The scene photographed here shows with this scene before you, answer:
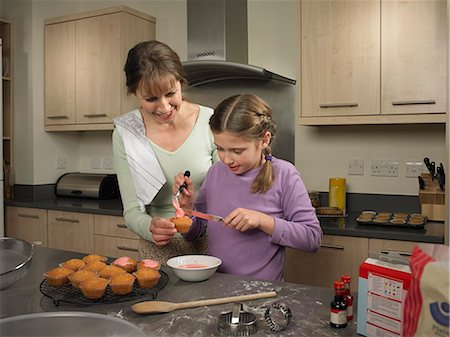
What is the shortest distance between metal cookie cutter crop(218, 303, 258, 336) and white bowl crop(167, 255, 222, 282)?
0.91ft

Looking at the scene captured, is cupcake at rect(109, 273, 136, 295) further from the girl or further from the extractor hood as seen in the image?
the extractor hood

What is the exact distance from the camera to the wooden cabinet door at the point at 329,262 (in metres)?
2.19

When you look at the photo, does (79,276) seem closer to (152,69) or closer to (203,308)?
(203,308)

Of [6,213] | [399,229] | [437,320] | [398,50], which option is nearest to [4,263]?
[437,320]

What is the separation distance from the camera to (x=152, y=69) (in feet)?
5.09

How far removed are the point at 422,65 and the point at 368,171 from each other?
0.66 meters

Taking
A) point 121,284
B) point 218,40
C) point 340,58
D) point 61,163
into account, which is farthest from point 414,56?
point 61,163

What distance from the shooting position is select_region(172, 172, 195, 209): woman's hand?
1567 mm

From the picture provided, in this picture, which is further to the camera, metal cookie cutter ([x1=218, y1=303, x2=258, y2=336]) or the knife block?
the knife block

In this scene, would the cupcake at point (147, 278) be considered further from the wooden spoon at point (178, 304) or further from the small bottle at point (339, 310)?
the small bottle at point (339, 310)

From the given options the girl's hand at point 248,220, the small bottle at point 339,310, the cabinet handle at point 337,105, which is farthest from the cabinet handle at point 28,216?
the small bottle at point 339,310

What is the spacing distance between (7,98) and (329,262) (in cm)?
255

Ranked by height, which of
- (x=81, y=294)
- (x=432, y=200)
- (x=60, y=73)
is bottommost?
(x=81, y=294)

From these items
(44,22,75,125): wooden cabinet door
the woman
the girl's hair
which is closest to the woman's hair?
the woman
